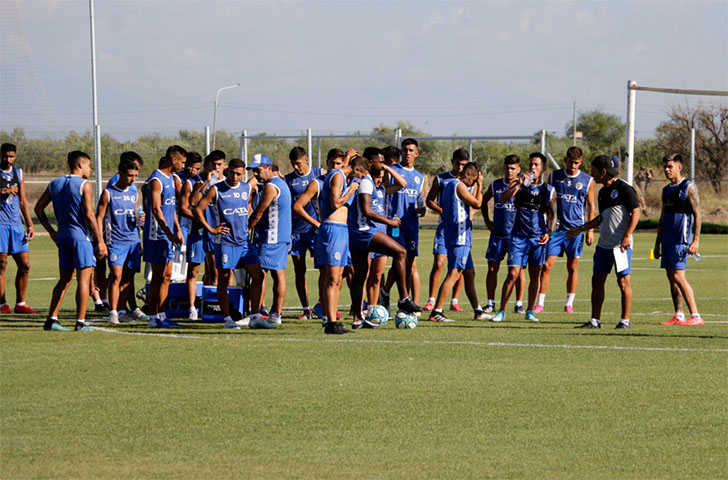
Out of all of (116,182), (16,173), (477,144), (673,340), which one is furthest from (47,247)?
(477,144)

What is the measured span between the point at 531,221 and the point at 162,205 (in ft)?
16.7

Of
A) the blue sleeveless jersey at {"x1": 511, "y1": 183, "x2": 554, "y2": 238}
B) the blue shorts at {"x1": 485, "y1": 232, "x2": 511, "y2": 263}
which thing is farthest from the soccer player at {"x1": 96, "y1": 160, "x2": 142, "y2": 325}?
the blue sleeveless jersey at {"x1": 511, "y1": 183, "x2": 554, "y2": 238}

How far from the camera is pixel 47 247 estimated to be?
29984mm

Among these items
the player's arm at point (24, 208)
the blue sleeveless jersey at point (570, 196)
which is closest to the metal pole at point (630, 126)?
the blue sleeveless jersey at point (570, 196)

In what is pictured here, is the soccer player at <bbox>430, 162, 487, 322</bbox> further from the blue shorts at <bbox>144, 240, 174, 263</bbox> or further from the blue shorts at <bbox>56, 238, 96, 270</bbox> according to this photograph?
the blue shorts at <bbox>56, 238, 96, 270</bbox>

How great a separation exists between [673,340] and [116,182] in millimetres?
7363

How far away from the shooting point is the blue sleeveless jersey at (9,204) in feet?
47.1

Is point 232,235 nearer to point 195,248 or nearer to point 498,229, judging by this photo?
point 195,248

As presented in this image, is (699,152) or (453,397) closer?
(453,397)

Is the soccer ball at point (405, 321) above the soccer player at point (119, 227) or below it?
below

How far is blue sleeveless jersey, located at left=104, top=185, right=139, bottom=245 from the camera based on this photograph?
42.0ft

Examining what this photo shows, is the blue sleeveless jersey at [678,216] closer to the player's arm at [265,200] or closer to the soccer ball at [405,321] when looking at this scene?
the soccer ball at [405,321]

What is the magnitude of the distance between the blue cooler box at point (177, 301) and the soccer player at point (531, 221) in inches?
175

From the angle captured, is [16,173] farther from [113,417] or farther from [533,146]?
[533,146]
